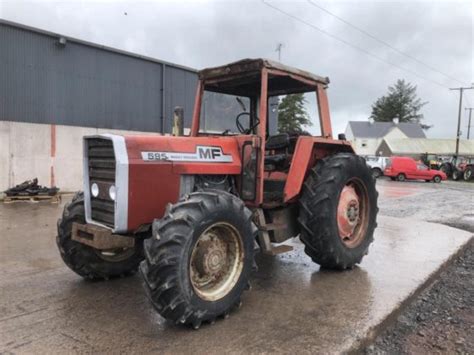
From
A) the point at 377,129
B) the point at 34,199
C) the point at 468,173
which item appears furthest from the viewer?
the point at 377,129

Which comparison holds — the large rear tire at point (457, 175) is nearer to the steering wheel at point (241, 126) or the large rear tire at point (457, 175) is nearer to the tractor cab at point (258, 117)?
the tractor cab at point (258, 117)

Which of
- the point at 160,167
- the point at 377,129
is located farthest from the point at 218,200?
the point at 377,129

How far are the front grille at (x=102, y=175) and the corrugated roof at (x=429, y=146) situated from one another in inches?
1902

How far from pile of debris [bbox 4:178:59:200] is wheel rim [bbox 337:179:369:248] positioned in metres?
Answer: 9.23

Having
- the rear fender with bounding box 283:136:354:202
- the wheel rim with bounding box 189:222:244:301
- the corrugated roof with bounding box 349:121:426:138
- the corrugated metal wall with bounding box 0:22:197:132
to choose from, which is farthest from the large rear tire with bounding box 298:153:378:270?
the corrugated roof with bounding box 349:121:426:138

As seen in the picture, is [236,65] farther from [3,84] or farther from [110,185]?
[3,84]

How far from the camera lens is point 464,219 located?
35.5 feet

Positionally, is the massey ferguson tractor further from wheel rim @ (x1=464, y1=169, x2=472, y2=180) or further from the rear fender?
wheel rim @ (x1=464, y1=169, x2=472, y2=180)

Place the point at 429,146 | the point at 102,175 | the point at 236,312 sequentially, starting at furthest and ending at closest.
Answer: the point at 429,146 → the point at 102,175 → the point at 236,312

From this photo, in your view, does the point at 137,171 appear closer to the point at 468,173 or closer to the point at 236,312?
the point at 236,312

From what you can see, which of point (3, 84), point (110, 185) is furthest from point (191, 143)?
point (3, 84)

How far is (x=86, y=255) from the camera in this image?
14.8ft

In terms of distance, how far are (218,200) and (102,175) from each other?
3.85ft

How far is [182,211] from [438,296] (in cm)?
326
